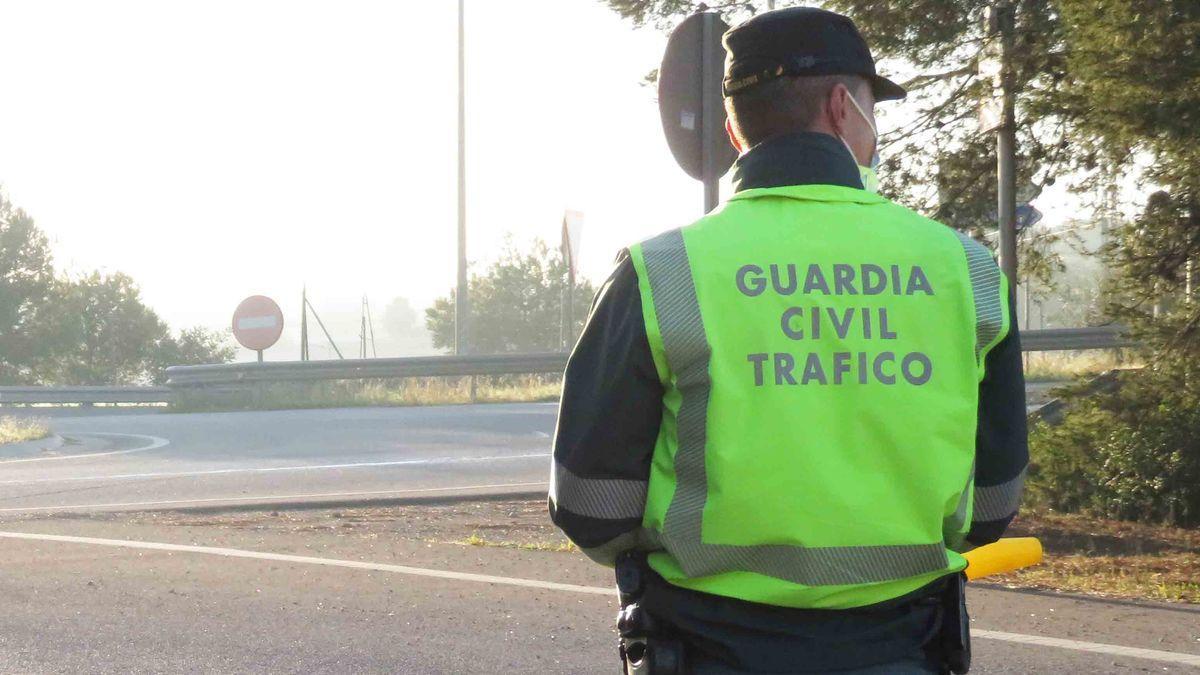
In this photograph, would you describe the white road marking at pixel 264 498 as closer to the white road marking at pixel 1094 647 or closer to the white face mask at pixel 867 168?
the white road marking at pixel 1094 647

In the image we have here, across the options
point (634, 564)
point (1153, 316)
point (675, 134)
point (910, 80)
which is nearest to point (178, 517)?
point (675, 134)

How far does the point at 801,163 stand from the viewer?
2195 millimetres

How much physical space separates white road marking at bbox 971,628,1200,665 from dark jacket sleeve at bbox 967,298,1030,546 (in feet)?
11.8

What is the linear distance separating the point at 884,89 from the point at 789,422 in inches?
24.8

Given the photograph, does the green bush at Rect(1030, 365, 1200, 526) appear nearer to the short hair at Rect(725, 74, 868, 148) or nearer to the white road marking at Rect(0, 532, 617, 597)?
the white road marking at Rect(0, 532, 617, 597)

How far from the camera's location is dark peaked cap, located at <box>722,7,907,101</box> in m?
2.23

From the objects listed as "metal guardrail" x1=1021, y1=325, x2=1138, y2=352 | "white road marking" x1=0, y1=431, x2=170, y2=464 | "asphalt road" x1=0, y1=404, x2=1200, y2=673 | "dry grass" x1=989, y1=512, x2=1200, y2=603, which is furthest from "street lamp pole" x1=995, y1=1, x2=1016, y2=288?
"metal guardrail" x1=1021, y1=325, x2=1138, y2=352

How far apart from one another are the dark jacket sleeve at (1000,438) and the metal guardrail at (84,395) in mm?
23528

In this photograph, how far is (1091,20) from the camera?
7.67 m

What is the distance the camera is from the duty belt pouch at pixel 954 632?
7.19 feet

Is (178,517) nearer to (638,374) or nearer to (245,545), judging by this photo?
(245,545)

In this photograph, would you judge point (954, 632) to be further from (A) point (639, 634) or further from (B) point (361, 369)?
(B) point (361, 369)

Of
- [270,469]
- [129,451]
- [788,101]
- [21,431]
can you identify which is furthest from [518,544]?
[21,431]

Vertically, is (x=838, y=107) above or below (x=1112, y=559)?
above
